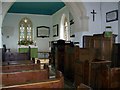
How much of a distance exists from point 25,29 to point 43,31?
127 centimetres

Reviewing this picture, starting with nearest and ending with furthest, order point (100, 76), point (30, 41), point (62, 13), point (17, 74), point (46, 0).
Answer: point (17, 74) → point (100, 76) → point (46, 0) → point (62, 13) → point (30, 41)

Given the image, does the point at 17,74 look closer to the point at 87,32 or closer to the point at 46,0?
the point at 87,32

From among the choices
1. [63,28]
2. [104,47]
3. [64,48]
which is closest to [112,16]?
[104,47]

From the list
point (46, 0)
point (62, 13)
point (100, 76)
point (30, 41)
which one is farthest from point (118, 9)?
point (30, 41)

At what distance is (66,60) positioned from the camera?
5.50 metres

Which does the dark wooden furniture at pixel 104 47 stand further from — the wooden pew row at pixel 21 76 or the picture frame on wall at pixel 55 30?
the picture frame on wall at pixel 55 30

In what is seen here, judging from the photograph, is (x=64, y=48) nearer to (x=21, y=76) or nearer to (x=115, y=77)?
(x=115, y=77)

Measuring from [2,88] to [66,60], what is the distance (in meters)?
4.14

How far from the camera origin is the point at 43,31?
41.8 feet

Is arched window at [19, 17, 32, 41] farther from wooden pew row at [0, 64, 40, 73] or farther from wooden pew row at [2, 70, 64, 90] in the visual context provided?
wooden pew row at [2, 70, 64, 90]

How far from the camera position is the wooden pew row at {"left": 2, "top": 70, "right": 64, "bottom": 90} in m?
1.50

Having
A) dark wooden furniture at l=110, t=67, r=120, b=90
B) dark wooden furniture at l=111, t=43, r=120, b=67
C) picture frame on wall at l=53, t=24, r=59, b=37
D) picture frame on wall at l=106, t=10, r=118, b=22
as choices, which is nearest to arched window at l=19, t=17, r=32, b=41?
picture frame on wall at l=53, t=24, r=59, b=37

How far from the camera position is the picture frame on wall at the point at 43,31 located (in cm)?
1258

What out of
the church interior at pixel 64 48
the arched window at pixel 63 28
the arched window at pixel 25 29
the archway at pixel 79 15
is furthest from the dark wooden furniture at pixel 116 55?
the arched window at pixel 25 29
